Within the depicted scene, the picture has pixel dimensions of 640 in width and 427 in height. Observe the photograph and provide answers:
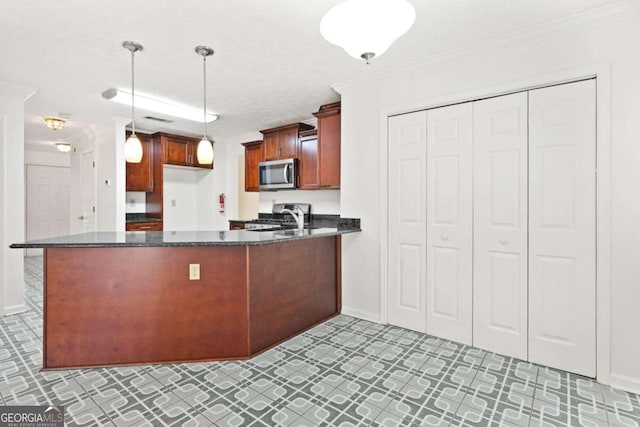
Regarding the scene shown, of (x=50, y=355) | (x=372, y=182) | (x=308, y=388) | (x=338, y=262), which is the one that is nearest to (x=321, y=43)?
(x=372, y=182)

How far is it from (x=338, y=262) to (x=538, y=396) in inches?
78.1

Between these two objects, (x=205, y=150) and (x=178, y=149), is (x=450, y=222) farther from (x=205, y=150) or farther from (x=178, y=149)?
(x=178, y=149)

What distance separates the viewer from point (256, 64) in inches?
116

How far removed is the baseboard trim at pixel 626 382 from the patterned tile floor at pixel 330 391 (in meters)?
0.05

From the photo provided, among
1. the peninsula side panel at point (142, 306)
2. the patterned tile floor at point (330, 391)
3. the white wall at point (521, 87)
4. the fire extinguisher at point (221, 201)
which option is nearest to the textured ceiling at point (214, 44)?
the white wall at point (521, 87)

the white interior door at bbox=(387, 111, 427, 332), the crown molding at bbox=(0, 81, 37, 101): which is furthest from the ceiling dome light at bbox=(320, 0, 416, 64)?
the crown molding at bbox=(0, 81, 37, 101)

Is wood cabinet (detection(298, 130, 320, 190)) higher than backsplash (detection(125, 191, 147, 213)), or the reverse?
wood cabinet (detection(298, 130, 320, 190))

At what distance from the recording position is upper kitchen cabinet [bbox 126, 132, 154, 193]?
513cm

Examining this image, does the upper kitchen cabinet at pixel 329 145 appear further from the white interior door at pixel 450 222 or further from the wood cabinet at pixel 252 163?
the wood cabinet at pixel 252 163

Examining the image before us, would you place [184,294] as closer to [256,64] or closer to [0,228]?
[256,64]

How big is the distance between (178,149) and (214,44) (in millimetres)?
3218

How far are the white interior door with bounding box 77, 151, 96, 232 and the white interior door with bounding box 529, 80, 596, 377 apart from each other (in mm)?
5783

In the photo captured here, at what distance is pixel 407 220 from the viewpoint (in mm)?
3055

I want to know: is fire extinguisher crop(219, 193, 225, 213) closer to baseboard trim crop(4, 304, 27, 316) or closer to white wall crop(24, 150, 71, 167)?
baseboard trim crop(4, 304, 27, 316)
